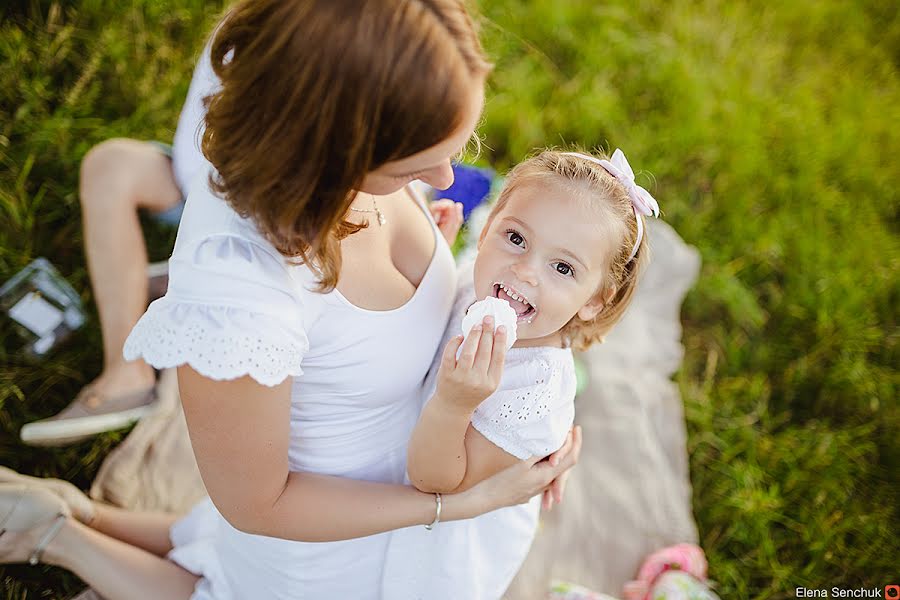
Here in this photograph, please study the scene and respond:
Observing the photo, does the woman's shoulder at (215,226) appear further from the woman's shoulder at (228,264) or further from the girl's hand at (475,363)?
the girl's hand at (475,363)

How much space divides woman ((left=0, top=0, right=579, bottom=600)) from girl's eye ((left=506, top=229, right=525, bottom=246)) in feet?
0.51

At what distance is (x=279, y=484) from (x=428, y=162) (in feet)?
2.23

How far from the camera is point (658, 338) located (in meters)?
2.99

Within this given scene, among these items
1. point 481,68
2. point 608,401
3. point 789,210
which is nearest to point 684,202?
point 789,210

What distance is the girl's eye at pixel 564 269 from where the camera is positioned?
1.62 meters

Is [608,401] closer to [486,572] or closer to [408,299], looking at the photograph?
[486,572]

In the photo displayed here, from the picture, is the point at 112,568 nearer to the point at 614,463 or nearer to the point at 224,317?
the point at 224,317

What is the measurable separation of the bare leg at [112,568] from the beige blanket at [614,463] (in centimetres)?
28

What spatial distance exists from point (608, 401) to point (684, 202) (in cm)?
121

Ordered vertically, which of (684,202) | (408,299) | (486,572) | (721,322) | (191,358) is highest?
(191,358)

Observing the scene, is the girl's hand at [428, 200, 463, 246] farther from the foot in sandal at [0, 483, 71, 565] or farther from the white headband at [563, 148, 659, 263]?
the foot in sandal at [0, 483, 71, 565]

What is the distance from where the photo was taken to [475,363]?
1320mm

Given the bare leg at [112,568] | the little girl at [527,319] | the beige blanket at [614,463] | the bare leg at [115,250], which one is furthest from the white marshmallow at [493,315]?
the bare leg at [115,250]

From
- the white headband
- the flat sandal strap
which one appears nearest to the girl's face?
the white headband
